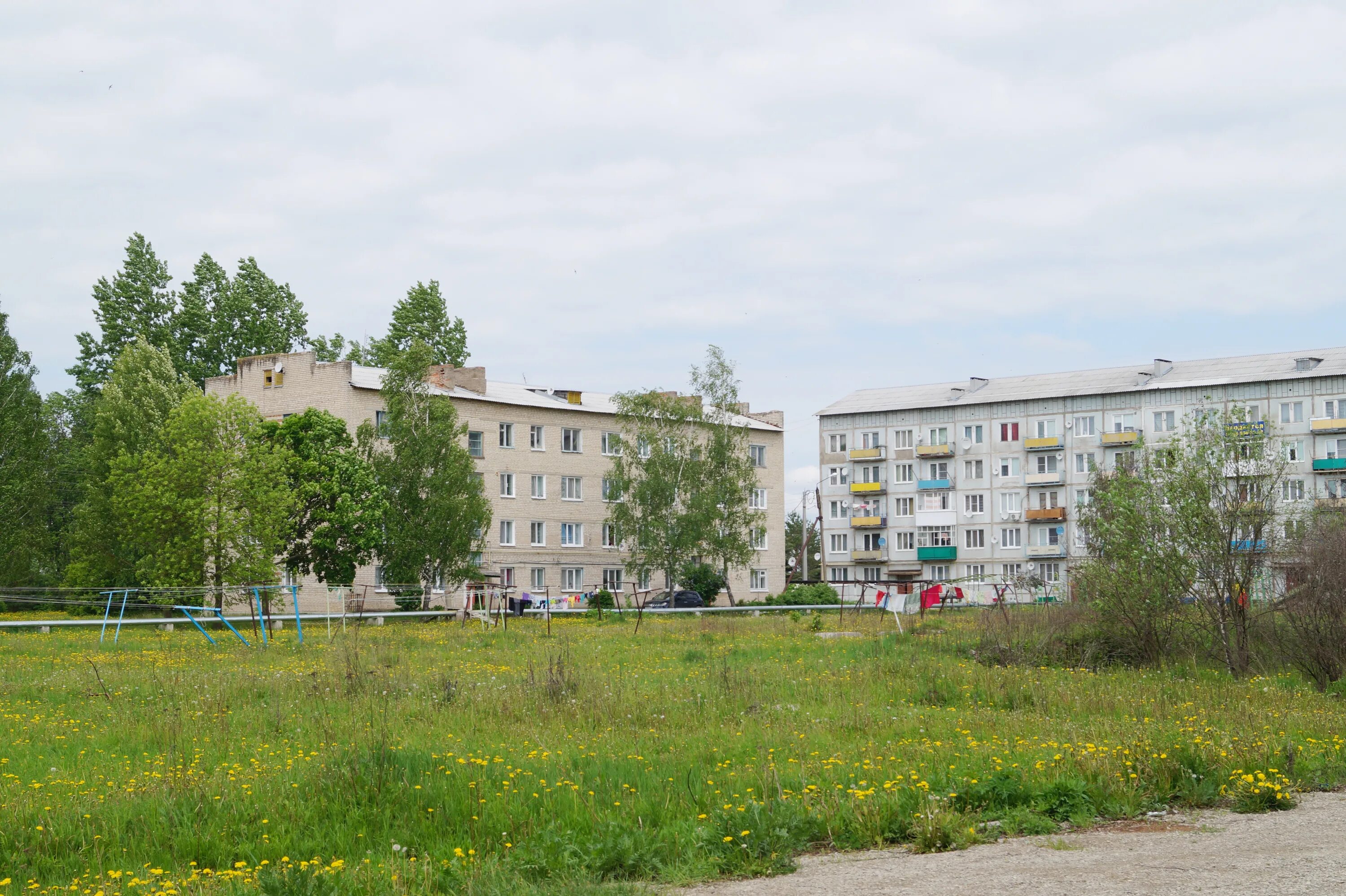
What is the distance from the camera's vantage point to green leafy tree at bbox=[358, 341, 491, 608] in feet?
173

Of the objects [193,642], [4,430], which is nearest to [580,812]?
[193,642]

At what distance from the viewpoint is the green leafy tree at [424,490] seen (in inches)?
2074

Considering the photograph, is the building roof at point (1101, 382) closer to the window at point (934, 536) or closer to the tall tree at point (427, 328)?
the window at point (934, 536)

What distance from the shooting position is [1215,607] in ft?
69.6

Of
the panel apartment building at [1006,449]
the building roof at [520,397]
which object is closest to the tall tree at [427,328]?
the building roof at [520,397]

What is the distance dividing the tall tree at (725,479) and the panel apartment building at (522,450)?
1133 millimetres

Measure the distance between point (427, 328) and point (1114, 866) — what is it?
68837 mm

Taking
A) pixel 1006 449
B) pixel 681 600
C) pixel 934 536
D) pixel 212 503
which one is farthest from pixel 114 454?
pixel 1006 449

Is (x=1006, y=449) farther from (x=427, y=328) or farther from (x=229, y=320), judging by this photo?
(x=229, y=320)

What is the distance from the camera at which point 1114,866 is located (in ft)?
26.2

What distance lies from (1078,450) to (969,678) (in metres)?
70.0

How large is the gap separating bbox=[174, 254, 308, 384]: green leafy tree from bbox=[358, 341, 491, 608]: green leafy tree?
2061cm

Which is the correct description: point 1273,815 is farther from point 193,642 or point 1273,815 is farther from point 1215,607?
point 193,642

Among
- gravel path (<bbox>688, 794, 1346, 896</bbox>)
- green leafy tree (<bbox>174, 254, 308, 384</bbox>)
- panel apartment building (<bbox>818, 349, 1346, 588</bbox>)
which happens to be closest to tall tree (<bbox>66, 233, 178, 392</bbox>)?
green leafy tree (<bbox>174, 254, 308, 384</bbox>)
